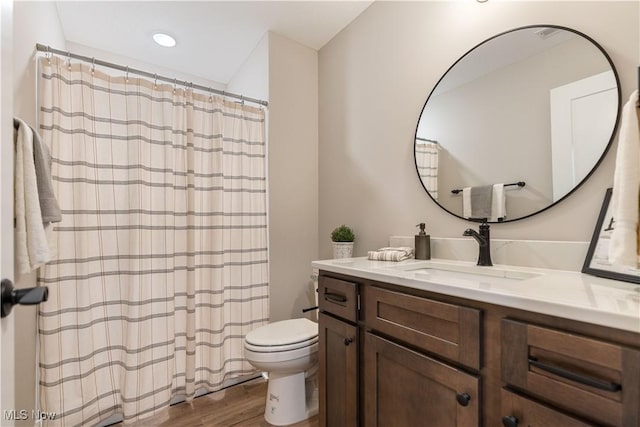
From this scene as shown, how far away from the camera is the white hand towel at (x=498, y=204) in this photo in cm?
129

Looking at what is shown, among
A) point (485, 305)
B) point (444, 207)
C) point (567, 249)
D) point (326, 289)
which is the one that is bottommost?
point (326, 289)

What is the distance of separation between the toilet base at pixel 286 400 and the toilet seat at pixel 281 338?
0.21 metres

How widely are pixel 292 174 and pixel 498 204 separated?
1.43m

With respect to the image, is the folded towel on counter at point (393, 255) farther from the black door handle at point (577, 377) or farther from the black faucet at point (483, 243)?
the black door handle at point (577, 377)

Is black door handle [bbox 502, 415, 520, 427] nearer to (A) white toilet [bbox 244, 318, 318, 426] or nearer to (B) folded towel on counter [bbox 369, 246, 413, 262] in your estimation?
(B) folded towel on counter [bbox 369, 246, 413, 262]

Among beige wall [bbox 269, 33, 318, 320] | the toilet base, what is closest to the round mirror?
beige wall [bbox 269, 33, 318, 320]

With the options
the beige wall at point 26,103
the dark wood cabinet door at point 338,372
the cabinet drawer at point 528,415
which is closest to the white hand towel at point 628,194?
the cabinet drawer at point 528,415

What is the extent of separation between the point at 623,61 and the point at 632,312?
921 mm

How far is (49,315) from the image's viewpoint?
4.88 feet

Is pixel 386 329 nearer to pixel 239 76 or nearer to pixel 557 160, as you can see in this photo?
pixel 557 160

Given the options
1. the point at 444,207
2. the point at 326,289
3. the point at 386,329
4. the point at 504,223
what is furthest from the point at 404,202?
the point at 386,329

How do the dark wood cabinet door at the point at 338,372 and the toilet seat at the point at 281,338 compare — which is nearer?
the dark wood cabinet door at the point at 338,372

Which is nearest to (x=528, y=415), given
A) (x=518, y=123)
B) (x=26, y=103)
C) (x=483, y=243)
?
(x=483, y=243)

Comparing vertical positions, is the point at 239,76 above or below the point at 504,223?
above
